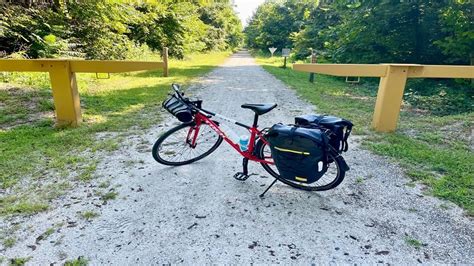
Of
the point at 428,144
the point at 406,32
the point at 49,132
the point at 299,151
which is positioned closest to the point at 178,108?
the point at 299,151

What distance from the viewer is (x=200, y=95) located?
745 cm

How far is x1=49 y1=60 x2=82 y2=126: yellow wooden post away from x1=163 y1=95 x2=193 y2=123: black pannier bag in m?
2.06

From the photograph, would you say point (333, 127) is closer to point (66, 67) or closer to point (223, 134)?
point (223, 134)

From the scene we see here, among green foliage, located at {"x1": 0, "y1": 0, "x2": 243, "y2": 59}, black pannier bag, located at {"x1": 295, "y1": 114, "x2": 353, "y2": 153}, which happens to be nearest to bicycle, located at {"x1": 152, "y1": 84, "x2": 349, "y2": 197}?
black pannier bag, located at {"x1": 295, "y1": 114, "x2": 353, "y2": 153}

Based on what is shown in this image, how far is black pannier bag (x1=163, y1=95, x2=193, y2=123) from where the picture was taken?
3.16 metres

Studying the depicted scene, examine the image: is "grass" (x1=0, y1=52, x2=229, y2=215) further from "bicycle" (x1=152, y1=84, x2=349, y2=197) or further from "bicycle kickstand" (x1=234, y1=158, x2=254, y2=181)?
"bicycle kickstand" (x1=234, y1=158, x2=254, y2=181)

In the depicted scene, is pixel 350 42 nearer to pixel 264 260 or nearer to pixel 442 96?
pixel 442 96

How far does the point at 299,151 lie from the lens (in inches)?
99.6

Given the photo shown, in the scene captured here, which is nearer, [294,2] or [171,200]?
[171,200]

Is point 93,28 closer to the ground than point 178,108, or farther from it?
farther from it

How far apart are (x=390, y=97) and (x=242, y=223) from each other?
10.6ft

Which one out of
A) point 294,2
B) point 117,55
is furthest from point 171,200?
point 294,2

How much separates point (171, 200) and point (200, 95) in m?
4.95

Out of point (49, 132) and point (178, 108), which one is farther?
point (49, 132)
